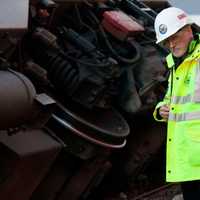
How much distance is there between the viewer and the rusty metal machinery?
11.1 feet

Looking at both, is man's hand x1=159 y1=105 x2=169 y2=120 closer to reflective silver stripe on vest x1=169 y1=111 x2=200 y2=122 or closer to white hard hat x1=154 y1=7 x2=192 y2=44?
reflective silver stripe on vest x1=169 y1=111 x2=200 y2=122

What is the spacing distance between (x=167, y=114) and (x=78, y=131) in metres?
0.60

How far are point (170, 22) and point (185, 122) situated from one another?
502 millimetres

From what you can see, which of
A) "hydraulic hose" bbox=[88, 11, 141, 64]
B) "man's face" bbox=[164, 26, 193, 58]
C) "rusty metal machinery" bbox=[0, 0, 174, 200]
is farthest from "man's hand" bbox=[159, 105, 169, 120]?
"hydraulic hose" bbox=[88, 11, 141, 64]

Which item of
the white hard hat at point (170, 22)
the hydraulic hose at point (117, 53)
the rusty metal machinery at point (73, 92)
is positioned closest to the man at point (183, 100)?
the white hard hat at point (170, 22)

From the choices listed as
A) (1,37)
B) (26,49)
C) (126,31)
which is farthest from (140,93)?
(1,37)

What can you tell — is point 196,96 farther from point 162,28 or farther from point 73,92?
point 73,92

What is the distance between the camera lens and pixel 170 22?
10.8 ft

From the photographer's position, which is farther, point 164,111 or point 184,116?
point 164,111

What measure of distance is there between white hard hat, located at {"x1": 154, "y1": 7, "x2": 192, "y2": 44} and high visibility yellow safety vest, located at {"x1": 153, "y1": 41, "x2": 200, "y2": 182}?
14 centimetres

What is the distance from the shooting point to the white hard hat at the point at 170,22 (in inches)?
128

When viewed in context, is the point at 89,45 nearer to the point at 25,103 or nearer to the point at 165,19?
the point at 165,19

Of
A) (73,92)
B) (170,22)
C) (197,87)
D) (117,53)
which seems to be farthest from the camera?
(117,53)

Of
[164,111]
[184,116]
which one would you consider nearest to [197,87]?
[184,116]
